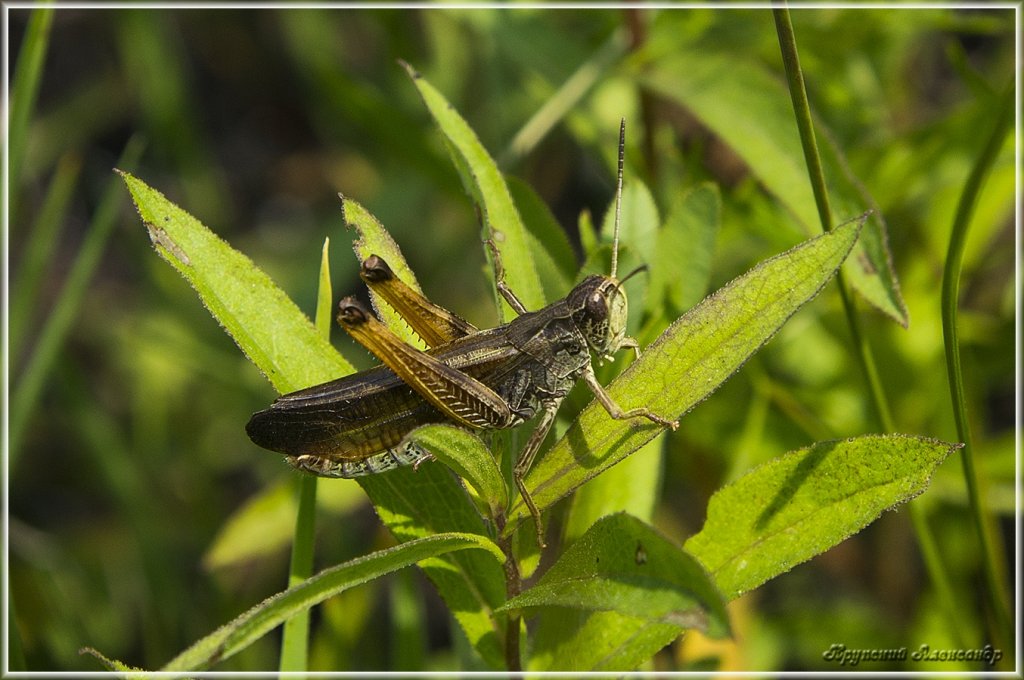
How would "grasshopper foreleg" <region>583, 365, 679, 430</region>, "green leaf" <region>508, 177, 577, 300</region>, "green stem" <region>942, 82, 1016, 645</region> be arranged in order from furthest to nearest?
"green leaf" <region>508, 177, 577, 300</region> < "green stem" <region>942, 82, 1016, 645</region> < "grasshopper foreleg" <region>583, 365, 679, 430</region>

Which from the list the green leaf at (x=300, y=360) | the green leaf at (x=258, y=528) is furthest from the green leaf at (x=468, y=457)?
the green leaf at (x=258, y=528)

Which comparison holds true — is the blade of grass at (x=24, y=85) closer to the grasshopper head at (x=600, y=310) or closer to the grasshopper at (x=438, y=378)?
the grasshopper at (x=438, y=378)

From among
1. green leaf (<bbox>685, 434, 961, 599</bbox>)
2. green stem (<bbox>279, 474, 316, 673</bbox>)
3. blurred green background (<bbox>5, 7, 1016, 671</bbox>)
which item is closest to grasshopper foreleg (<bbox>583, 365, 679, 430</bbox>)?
green leaf (<bbox>685, 434, 961, 599</bbox>)

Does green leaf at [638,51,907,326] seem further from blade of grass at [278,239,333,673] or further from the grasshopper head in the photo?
blade of grass at [278,239,333,673]

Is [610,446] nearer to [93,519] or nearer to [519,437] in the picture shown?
[519,437]

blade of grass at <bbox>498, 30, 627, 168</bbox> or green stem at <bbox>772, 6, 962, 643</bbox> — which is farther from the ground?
blade of grass at <bbox>498, 30, 627, 168</bbox>

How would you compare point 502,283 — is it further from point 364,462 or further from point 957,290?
point 957,290

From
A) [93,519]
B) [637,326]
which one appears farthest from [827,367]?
[93,519]

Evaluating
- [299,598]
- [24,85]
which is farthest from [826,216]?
[24,85]
